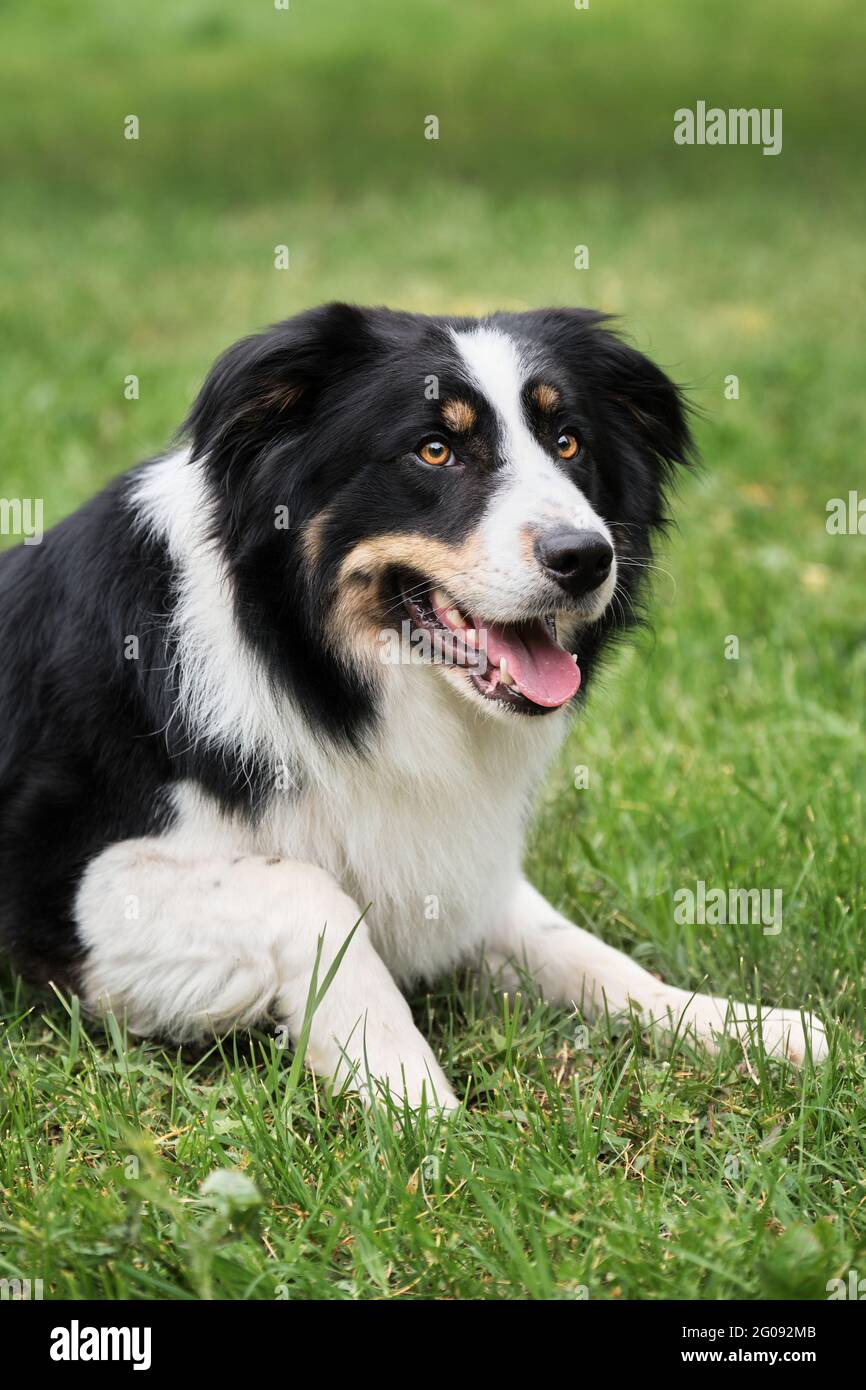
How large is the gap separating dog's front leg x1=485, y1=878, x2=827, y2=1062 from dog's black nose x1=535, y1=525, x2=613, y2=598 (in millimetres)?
981

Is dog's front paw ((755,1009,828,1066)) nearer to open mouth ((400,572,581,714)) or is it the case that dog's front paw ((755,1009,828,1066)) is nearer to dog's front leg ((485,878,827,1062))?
dog's front leg ((485,878,827,1062))

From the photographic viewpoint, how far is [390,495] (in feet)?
9.73

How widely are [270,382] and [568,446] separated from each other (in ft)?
2.24

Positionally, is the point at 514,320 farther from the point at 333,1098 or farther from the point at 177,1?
the point at 177,1

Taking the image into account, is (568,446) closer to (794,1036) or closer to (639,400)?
(639,400)

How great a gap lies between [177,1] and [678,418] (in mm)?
14879

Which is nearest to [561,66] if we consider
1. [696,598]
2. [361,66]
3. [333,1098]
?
[361,66]

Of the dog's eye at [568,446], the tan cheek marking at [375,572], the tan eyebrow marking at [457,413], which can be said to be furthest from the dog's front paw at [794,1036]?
the tan eyebrow marking at [457,413]

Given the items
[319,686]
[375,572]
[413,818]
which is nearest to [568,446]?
[375,572]

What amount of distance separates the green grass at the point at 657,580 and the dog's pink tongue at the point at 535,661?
0.74m

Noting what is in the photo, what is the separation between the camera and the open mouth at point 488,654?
2.96m

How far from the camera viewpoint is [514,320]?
10.8 feet

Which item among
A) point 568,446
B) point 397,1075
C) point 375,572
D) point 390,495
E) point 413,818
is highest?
point 568,446
